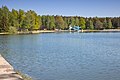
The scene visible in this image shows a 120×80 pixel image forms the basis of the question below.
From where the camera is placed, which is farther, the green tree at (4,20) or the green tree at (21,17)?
the green tree at (21,17)

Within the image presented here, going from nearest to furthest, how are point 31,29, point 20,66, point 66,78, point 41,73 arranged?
1. point 66,78
2. point 41,73
3. point 20,66
4. point 31,29

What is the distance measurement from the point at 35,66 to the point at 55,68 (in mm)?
2706

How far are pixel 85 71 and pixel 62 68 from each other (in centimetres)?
295

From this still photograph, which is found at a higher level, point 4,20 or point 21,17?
point 21,17

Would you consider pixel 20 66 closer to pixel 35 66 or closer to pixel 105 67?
pixel 35 66

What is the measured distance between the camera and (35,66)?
1173 inches

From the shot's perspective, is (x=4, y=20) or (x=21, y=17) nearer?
(x=4, y=20)

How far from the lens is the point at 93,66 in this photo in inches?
1142

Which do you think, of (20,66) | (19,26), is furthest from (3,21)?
(20,66)

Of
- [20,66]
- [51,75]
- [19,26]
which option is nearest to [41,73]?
[51,75]

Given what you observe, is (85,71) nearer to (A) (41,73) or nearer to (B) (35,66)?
(A) (41,73)

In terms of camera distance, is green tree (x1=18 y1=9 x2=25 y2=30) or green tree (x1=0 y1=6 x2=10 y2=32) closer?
green tree (x1=0 y1=6 x2=10 y2=32)

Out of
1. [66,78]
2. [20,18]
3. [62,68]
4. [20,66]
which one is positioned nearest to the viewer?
[66,78]

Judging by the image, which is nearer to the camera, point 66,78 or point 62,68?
point 66,78
